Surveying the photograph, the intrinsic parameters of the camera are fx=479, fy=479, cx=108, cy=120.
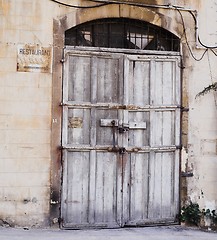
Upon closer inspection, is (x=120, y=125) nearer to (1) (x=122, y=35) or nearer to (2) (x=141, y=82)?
(2) (x=141, y=82)

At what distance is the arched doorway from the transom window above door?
2cm

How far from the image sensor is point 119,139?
790 centimetres

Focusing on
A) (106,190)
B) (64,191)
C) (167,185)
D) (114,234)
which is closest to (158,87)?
(167,185)

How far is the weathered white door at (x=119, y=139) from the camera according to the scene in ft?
25.3

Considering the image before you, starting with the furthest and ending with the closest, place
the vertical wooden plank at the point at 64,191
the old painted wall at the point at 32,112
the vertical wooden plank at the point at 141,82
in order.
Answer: the vertical wooden plank at the point at 141,82 < the vertical wooden plank at the point at 64,191 < the old painted wall at the point at 32,112

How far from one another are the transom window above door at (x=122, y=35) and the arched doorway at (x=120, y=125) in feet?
0.05

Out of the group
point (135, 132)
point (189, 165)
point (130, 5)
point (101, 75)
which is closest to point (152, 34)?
point (130, 5)

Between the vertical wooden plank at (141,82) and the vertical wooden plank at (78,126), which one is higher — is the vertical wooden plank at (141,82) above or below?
above

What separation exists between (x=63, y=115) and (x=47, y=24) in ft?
4.79

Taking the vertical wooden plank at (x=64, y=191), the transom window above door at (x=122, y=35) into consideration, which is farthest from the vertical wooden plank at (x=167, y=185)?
the transom window above door at (x=122, y=35)

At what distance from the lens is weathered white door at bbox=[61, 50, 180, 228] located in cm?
771

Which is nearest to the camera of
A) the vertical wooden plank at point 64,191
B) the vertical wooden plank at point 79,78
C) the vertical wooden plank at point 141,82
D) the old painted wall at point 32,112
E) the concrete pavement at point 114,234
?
the concrete pavement at point 114,234

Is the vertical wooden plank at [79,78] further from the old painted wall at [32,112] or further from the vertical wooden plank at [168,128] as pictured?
the vertical wooden plank at [168,128]

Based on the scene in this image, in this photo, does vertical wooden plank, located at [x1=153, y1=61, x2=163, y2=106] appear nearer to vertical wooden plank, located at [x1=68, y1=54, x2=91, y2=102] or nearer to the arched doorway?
the arched doorway
